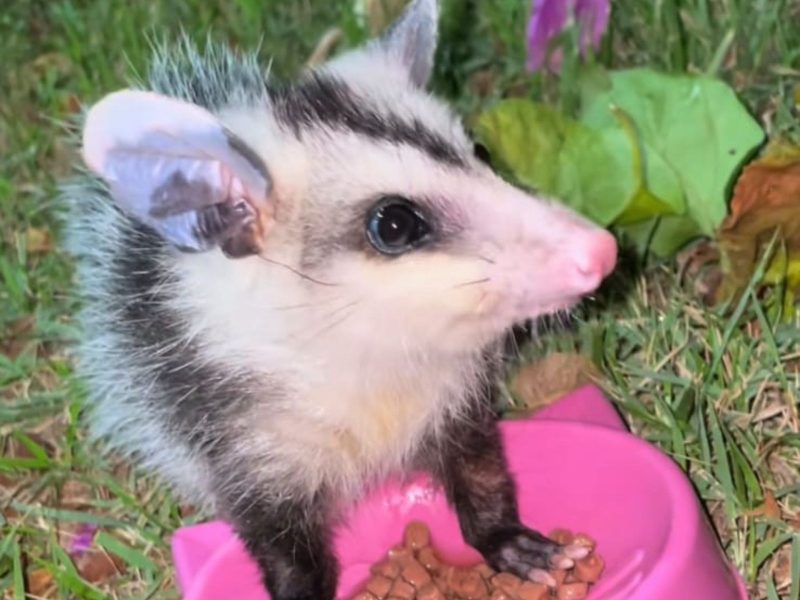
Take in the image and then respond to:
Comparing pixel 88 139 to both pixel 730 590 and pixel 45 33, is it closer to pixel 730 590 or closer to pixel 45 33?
pixel 730 590

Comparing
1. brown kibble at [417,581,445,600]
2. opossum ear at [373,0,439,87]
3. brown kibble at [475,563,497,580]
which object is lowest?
brown kibble at [475,563,497,580]

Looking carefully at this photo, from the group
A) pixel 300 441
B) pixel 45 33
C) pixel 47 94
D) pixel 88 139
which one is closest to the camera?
pixel 88 139

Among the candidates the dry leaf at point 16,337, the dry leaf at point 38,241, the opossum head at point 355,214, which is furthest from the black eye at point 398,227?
the dry leaf at point 38,241

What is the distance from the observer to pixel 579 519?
1.84 metres

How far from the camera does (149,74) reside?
2027mm

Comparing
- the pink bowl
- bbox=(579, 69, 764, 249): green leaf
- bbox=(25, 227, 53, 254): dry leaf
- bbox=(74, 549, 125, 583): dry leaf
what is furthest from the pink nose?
bbox=(25, 227, 53, 254): dry leaf

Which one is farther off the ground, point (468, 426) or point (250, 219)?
point (250, 219)

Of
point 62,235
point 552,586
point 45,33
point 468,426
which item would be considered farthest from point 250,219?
point 45,33

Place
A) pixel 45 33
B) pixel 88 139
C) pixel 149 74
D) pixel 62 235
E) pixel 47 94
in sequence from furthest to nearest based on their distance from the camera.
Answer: pixel 45 33, pixel 47 94, pixel 62 235, pixel 149 74, pixel 88 139

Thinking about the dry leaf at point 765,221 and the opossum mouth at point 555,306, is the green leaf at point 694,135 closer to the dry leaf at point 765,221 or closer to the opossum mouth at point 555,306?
the dry leaf at point 765,221

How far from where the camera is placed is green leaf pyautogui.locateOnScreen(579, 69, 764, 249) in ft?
6.86

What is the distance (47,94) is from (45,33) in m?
0.43

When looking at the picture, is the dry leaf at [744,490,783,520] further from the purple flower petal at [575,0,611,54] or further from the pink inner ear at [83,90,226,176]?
the purple flower petal at [575,0,611,54]

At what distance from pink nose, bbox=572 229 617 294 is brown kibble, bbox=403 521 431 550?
22.0 inches
